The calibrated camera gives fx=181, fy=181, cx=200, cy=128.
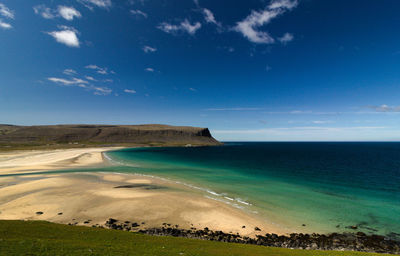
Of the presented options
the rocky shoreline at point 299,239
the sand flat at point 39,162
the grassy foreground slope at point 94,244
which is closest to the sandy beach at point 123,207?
the rocky shoreline at point 299,239

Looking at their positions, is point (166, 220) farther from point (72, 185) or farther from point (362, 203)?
point (362, 203)

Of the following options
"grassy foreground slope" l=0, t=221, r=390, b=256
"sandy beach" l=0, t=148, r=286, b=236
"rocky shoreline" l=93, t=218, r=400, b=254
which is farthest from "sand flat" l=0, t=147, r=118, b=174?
"rocky shoreline" l=93, t=218, r=400, b=254

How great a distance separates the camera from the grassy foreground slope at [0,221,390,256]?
424 inches

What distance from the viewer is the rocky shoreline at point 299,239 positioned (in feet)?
59.5

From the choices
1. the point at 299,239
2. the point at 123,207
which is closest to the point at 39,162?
the point at 123,207

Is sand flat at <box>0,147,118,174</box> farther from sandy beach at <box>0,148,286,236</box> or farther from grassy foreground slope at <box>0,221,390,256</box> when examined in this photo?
grassy foreground slope at <box>0,221,390,256</box>

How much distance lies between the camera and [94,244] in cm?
1288

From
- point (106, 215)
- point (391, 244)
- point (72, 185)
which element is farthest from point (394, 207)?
point (72, 185)

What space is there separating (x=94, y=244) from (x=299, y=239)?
19.6 metres

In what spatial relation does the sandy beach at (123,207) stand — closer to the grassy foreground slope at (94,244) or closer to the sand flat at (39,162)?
the grassy foreground slope at (94,244)

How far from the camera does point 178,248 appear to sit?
13.6 m

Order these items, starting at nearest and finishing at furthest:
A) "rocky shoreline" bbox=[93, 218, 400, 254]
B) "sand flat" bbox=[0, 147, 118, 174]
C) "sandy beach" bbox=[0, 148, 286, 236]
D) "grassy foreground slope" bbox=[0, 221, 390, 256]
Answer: "grassy foreground slope" bbox=[0, 221, 390, 256] < "rocky shoreline" bbox=[93, 218, 400, 254] < "sandy beach" bbox=[0, 148, 286, 236] < "sand flat" bbox=[0, 147, 118, 174]

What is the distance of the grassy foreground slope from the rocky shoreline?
310 cm

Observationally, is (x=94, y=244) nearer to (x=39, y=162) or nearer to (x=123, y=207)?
(x=123, y=207)
